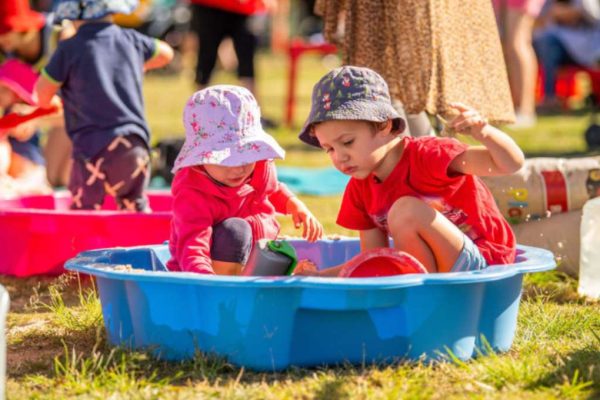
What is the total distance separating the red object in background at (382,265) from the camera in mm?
3037

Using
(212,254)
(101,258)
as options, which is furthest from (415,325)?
(101,258)

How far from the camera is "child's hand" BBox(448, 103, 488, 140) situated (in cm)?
293

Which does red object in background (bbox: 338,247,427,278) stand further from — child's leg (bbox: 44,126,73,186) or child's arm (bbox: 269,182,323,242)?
child's leg (bbox: 44,126,73,186)

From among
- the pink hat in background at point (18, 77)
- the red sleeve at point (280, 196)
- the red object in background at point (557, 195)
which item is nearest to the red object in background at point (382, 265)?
the red sleeve at point (280, 196)

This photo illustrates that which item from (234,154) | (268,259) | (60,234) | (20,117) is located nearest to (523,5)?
(20,117)

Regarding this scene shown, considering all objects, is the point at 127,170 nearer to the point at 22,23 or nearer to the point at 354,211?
the point at 354,211

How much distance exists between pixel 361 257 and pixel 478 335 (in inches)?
15.4

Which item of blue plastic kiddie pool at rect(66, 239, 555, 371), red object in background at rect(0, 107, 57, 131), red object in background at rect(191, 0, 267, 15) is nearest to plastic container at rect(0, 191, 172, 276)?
red object in background at rect(0, 107, 57, 131)

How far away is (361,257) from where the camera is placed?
3152 mm

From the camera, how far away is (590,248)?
3994 mm

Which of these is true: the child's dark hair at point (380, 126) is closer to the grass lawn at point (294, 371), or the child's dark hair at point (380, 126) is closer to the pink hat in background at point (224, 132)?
the pink hat in background at point (224, 132)

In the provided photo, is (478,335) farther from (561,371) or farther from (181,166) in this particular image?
(181,166)

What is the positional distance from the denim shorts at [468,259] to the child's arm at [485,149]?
0.21 meters

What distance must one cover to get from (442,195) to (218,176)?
2.29 feet
